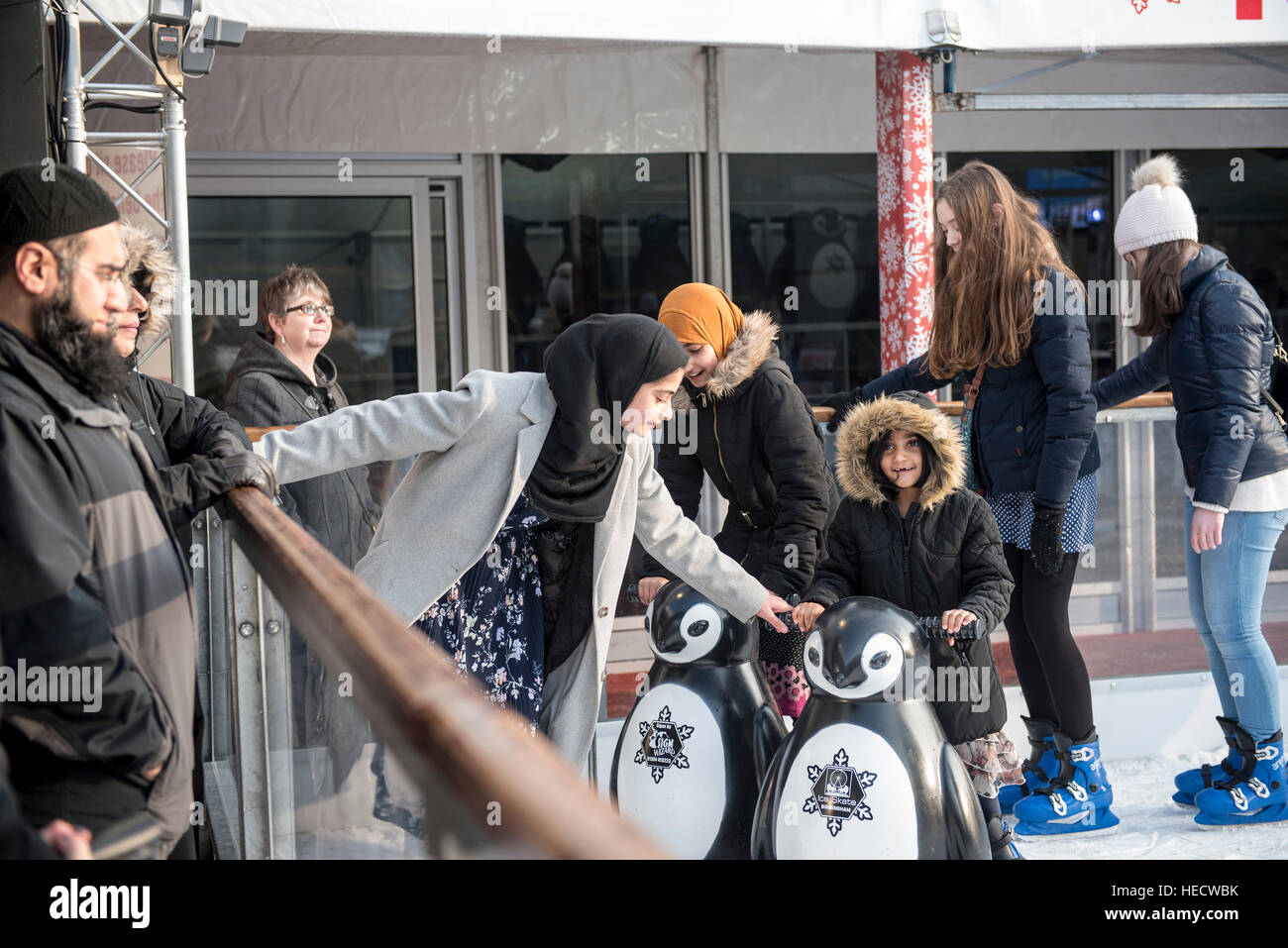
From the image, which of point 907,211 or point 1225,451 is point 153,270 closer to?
point 1225,451

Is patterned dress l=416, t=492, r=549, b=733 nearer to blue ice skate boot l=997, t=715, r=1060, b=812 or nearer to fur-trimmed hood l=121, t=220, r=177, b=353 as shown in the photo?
fur-trimmed hood l=121, t=220, r=177, b=353

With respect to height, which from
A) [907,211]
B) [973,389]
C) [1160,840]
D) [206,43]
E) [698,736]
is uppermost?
[206,43]

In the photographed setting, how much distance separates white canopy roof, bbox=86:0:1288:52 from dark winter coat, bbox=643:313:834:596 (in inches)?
94.1

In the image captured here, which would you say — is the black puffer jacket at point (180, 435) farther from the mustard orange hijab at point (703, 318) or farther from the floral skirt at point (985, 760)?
the floral skirt at point (985, 760)

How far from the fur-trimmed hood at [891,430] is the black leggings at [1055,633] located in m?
0.49

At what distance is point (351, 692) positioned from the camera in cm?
134

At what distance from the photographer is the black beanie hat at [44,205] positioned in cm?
196

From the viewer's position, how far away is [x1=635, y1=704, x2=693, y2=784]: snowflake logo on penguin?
3.36 metres

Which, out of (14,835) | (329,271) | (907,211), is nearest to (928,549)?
(14,835)

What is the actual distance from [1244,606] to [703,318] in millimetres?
1908

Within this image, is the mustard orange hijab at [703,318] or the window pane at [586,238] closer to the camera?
the mustard orange hijab at [703,318]

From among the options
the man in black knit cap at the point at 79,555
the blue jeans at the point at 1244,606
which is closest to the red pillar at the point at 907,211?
the blue jeans at the point at 1244,606

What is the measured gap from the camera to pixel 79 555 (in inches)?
67.7

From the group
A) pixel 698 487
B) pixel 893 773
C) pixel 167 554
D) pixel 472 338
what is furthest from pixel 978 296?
pixel 472 338
